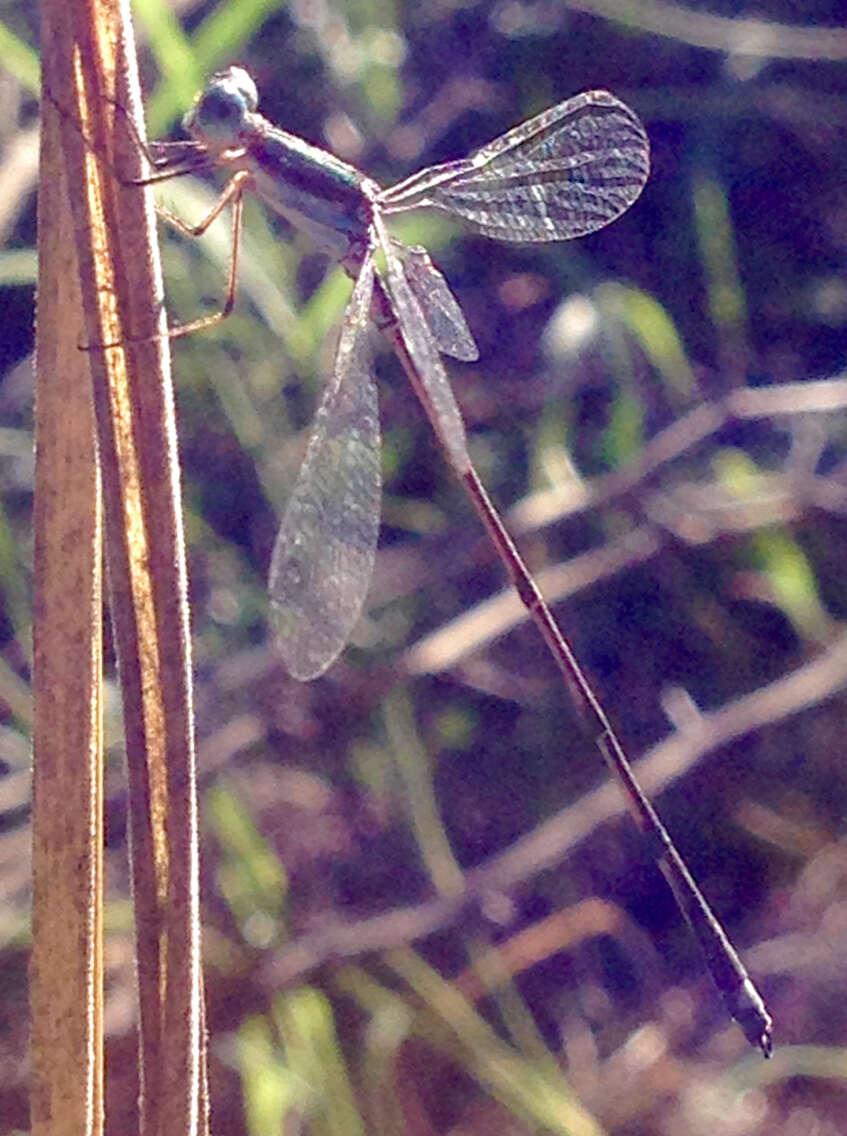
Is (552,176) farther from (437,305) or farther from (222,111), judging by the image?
(222,111)

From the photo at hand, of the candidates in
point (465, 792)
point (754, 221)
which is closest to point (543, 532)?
point (465, 792)

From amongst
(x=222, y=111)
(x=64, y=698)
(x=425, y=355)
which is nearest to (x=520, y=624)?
(x=425, y=355)

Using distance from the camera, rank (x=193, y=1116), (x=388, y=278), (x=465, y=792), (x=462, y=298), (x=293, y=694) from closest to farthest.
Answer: (x=193, y=1116) → (x=388, y=278) → (x=293, y=694) → (x=465, y=792) → (x=462, y=298)

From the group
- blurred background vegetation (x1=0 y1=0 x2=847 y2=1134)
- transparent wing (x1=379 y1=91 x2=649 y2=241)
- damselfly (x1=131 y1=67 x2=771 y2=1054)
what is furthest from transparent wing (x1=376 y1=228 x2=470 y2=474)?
blurred background vegetation (x1=0 y1=0 x2=847 y2=1134)

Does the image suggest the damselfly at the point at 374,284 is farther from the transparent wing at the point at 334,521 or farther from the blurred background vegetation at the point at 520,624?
the blurred background vegetation at the point at 520,624

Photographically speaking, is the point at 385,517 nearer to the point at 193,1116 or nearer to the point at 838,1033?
the point at 838,1033

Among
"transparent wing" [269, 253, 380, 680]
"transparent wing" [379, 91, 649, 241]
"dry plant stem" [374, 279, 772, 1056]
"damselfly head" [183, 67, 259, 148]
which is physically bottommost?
"dry plant stem" [374, 279, 772, 1056]

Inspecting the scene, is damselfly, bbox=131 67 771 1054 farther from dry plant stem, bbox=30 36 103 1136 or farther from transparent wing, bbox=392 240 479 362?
dry plant stem, bbox=30 36 103 1136
